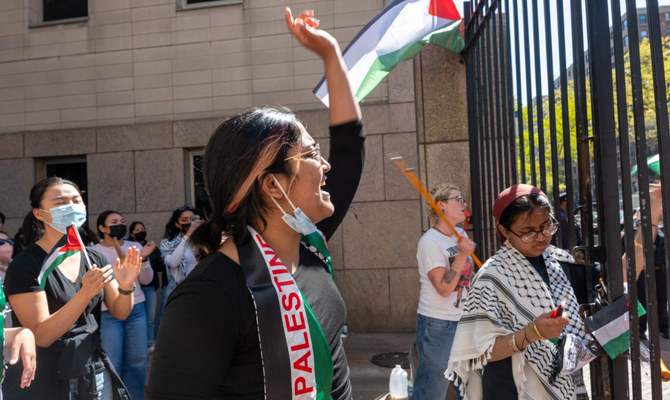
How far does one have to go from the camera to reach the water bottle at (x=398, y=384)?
15.3 ft

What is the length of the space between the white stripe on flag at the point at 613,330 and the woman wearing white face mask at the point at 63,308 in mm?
2392

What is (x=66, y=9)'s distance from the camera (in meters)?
8.30

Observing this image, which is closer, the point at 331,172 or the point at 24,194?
the point at 331,172

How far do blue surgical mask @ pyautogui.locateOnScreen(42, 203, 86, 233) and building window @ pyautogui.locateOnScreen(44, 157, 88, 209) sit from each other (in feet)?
16.7

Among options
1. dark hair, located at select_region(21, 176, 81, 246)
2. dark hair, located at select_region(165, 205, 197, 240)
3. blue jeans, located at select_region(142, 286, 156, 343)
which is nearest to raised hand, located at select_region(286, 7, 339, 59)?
dark hair, located at select_region(21, 176, 81, 246)

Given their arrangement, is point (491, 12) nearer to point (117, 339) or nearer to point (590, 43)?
point (590, 43)

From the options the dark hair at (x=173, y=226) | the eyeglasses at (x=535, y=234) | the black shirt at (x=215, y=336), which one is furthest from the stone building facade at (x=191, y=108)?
the black shirt at (x=215, y=336)

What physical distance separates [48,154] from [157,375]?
25.7 feet

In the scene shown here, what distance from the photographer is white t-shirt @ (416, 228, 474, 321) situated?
4285 millimetres

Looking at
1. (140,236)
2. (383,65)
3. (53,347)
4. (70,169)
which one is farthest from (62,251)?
(70,169)

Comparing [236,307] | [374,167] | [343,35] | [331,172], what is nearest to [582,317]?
[331,172]

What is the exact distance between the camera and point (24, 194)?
7961 millimetres

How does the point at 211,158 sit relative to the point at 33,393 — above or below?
above

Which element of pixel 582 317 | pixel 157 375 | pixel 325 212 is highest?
pixel 325 212
